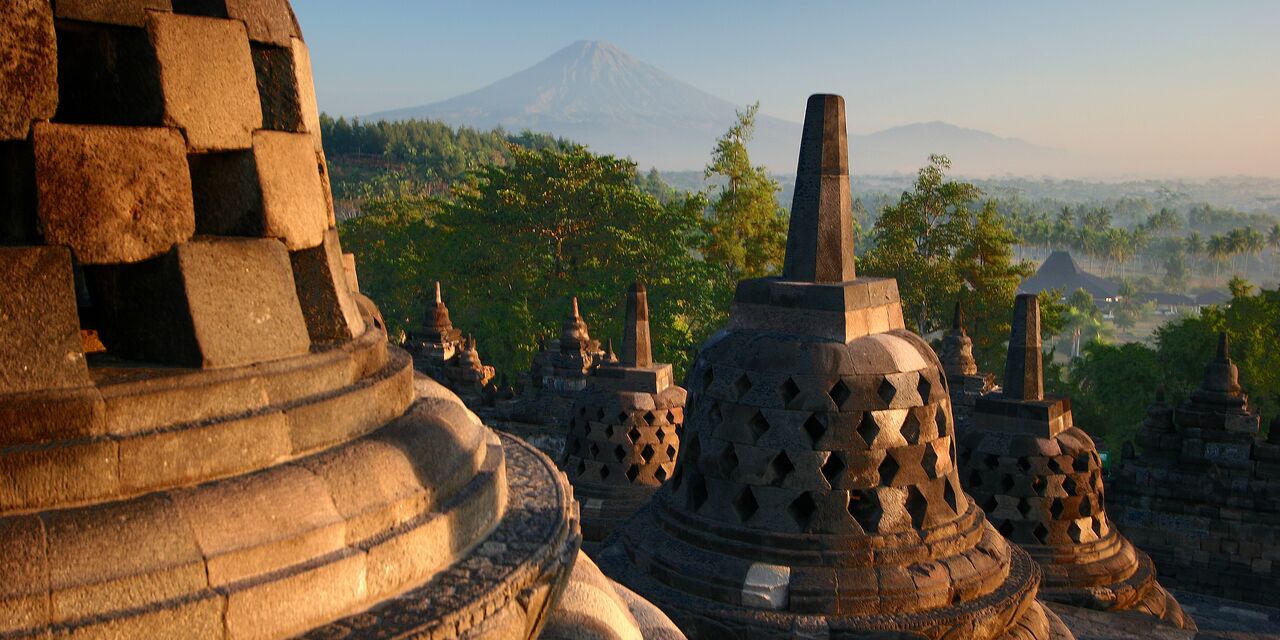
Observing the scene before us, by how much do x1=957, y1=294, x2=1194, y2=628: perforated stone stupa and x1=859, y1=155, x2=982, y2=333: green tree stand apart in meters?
30.5

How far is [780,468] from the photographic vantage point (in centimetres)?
738

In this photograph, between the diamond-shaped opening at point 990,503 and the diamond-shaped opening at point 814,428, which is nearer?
the diamond-shaped opening at point 814,428

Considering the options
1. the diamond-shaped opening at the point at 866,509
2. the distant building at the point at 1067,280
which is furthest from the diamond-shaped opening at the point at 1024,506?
the distant building at the point at 1067,280

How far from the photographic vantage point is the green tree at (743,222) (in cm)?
4394

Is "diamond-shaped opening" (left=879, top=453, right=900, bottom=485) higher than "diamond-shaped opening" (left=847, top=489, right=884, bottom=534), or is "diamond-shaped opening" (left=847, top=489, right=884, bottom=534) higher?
"diamond-shaped opening" (left=879, top=453, right=900, bottom=485)

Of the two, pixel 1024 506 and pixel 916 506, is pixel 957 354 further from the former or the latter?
pixel 916 506

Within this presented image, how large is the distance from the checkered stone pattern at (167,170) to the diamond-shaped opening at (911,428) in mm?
4556

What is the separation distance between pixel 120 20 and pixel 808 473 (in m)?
5.38

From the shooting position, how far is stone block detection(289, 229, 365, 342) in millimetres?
4105

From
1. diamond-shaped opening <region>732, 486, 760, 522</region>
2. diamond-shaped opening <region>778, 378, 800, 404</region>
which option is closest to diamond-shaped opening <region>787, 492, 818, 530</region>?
diamond-shaped opening <region>732, 486, 760, 522</region>

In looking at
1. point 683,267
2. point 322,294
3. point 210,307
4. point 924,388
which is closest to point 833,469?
point 924,388

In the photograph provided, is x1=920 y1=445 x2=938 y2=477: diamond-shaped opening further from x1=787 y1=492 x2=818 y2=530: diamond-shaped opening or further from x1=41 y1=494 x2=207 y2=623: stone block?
x1=41 y1=494 x2=207 y2=623: stone block

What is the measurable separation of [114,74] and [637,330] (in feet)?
33.1

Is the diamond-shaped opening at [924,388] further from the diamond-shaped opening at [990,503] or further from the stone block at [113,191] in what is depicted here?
the stone block at [113,191]
